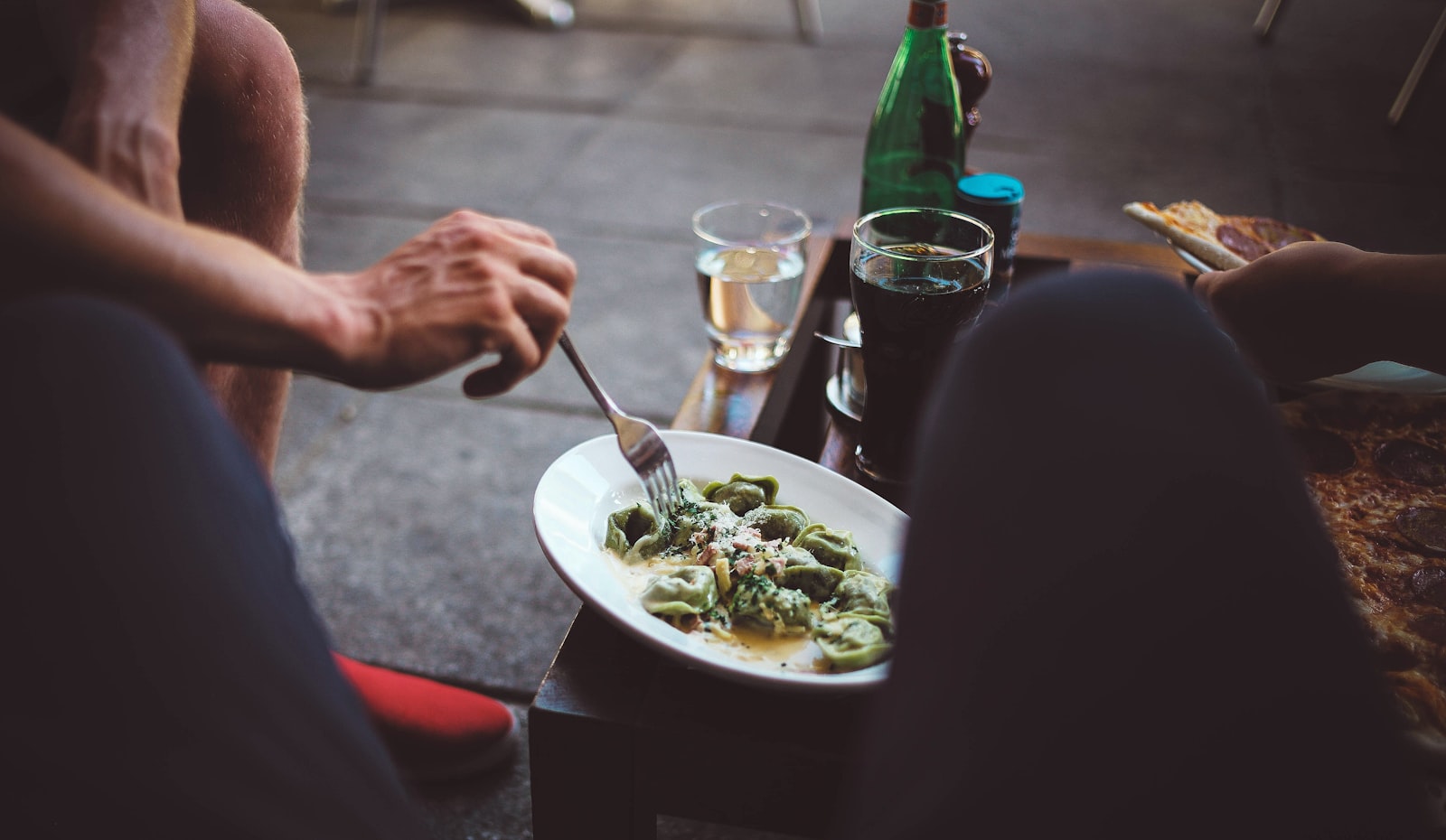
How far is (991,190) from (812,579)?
61 centimetres

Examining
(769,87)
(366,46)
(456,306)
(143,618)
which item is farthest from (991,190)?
(366,46)

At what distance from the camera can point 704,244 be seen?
133 cm

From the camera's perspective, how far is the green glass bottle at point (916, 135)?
1.35m

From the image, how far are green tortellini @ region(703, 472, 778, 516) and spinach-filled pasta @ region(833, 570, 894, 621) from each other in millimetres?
134

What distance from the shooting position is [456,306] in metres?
0.72

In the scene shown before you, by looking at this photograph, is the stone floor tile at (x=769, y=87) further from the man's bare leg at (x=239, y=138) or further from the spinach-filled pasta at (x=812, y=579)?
the spinach-filled pasta at (x=812, y=579)

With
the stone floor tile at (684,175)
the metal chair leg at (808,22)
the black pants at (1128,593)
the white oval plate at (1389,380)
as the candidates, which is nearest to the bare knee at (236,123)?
the black pants at (1128,593)

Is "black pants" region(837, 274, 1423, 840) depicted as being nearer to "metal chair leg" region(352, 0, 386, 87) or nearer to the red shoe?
the red shoe

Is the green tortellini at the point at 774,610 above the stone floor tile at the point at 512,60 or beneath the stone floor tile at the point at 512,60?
above

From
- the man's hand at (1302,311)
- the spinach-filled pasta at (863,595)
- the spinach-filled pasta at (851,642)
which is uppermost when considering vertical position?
the man's hand at (1302,311)

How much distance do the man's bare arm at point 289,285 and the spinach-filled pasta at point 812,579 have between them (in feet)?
0.90

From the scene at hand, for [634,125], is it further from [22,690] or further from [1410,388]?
[22,690]

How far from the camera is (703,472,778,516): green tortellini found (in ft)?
3.28

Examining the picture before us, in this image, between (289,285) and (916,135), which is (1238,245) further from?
(289,285)
